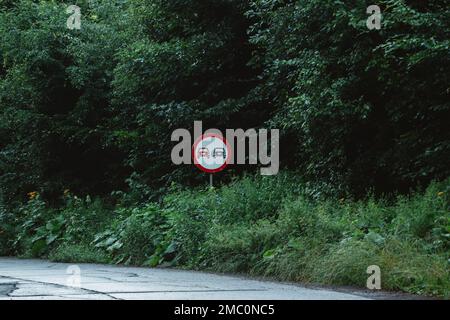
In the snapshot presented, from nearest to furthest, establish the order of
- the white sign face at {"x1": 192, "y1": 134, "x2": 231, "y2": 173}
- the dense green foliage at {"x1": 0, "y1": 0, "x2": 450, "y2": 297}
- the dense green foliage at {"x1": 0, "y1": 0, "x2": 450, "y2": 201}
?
the dense green foliage at {"x1": 0, "y1": 0, "x2": 450, "y2": 297}
the dense green foliage at {"x1": 0, "y1": 0, "x2": 450, "y2": 201}
the white sign face at {"x1": 192, "y1": 134, "x2": 231, "y2": 173}

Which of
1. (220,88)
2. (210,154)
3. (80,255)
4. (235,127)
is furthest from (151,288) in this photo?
(220,88)

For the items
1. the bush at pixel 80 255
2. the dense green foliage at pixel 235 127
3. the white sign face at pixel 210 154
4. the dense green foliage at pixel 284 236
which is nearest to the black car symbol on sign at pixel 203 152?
the white sign face at pixel 210 154

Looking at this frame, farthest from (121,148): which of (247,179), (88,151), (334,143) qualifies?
(334,143)

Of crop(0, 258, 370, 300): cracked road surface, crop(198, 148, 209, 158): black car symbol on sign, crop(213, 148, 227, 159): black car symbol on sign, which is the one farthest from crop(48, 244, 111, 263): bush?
crop(0, 258, 370, 300): cracked road surface

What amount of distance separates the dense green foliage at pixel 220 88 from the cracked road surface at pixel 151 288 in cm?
491

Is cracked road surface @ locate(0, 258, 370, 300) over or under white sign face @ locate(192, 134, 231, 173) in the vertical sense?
under

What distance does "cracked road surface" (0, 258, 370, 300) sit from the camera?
10383 millimetres

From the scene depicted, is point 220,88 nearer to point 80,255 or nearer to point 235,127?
point 235,127

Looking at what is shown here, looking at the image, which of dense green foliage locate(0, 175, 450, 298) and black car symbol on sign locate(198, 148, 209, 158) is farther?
black car symbol on sign locate(198, 148, 209, 158)

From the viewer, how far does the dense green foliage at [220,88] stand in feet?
53.3

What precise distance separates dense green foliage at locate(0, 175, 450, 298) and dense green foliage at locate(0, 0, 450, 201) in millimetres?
1584

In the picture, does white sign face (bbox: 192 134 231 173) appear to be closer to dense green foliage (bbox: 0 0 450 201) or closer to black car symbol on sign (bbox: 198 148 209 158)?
black car symbol on sign (bbox: 198 148 209 158)

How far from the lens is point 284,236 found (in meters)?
14.9
